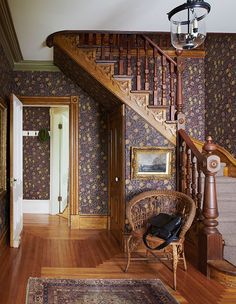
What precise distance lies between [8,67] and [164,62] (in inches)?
93.7

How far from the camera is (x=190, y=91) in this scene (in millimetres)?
4605

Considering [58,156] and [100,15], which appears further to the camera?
[58,156]

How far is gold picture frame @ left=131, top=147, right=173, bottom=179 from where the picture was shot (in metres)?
4.33

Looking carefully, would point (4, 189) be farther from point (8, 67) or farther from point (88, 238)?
point (8, 67)

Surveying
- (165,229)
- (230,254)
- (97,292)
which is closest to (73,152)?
(165,229)

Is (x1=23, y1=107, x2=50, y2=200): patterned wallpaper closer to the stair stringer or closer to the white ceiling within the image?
the white ceiling

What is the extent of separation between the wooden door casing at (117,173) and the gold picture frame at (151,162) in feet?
0.57

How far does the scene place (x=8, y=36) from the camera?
417 centimetres

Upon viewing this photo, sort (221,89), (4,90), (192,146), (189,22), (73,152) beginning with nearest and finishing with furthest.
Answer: (189,22) < (192,146) < (4,90) < (221,89) < (73,152)

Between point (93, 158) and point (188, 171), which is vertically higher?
point (93, 158)

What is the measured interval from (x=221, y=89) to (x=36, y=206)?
14.5 ft

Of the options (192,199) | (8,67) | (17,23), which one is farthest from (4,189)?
(192,199)

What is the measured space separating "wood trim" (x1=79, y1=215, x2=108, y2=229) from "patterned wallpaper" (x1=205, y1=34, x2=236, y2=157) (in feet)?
7.86

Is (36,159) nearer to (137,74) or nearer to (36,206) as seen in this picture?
(36,206)
